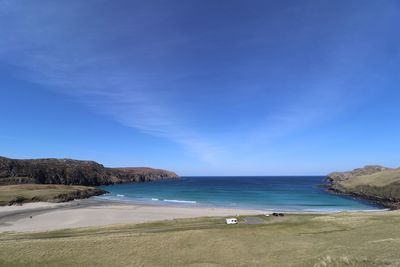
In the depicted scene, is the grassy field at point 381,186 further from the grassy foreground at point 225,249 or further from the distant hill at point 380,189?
the grassy foreground at point 225,249

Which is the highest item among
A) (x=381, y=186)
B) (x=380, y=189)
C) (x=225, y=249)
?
(x=381, y=186)

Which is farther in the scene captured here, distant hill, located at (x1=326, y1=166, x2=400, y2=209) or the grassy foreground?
distant hill, located at (x1=326, y1=166, x2=400, y2=209)

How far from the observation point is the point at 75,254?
29.2 meters

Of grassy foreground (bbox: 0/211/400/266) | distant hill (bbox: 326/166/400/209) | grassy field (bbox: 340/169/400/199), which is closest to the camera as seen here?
grassy foreground (bbox: 0/211/400/266)

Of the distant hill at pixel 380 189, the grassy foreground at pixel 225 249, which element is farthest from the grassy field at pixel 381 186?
the grassy foreground at pixel 225 249

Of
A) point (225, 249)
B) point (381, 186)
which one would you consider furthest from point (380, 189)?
point (225, 249)

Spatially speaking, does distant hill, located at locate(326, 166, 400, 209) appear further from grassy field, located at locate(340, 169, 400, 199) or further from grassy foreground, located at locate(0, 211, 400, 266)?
grassy foreground, located at locate(0, 211, 400, 266)

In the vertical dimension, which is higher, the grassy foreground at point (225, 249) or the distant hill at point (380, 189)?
the distant hill at point (380, 189)

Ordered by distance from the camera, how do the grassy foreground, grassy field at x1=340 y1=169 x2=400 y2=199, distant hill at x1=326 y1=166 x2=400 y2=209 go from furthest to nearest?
1. grassy field at x1=340 y1=169 x2=400 y2=199
2. distant hill at x1=326 y1=166 x2=400 y2=209
3. the grassy foreground

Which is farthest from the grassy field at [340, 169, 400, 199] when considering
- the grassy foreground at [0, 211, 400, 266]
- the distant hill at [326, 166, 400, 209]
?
the grassy foreground at [0, 211, 400, 266]

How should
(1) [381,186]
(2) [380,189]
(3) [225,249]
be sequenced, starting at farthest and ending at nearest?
(1) [381,186] → (2) [380,189] → (3) [225,249]

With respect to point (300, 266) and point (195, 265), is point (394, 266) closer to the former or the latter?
point (300, 266)

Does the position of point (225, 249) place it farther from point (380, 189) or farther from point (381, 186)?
point (381, 186)

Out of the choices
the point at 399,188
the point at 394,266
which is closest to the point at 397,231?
the point at 394,266
